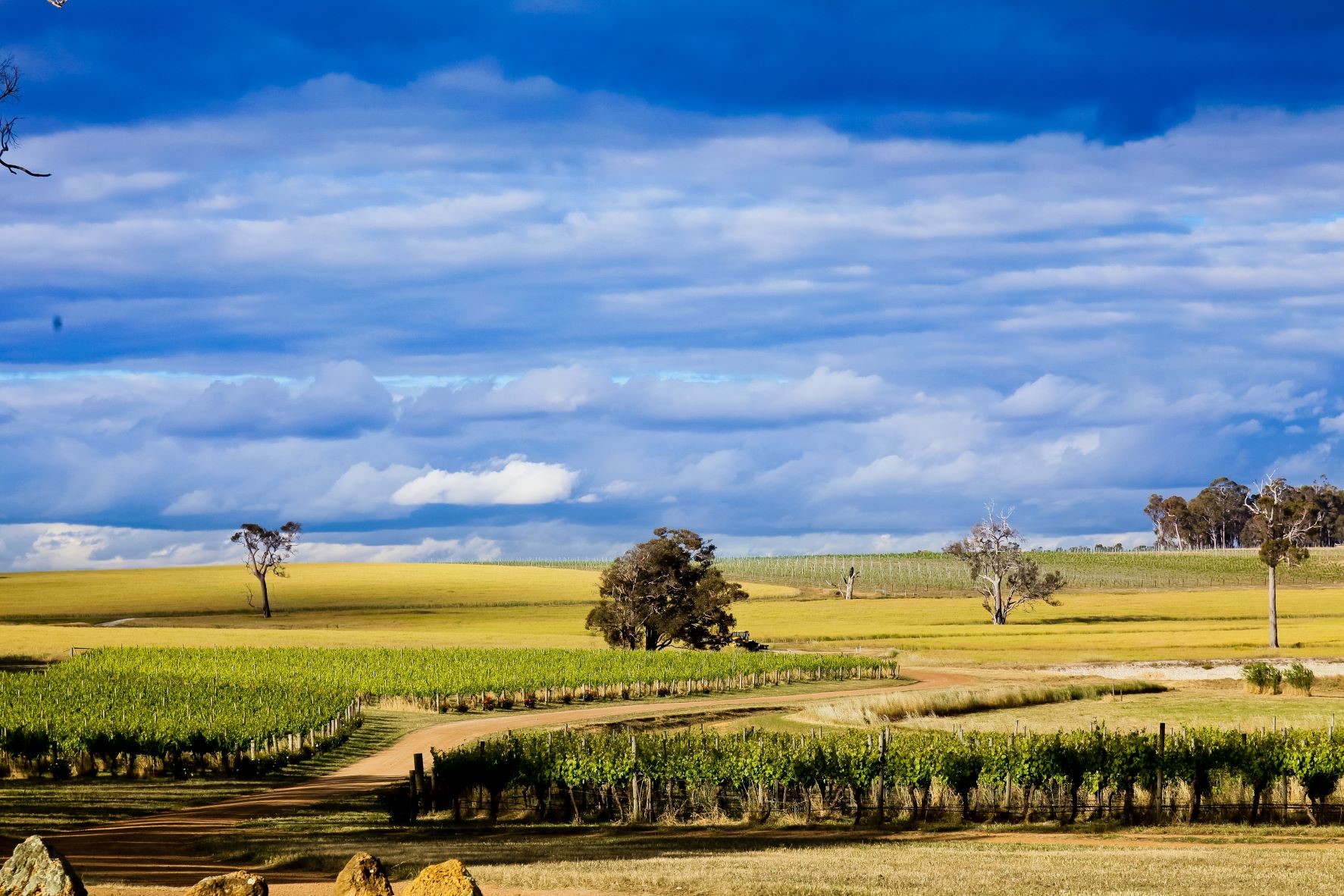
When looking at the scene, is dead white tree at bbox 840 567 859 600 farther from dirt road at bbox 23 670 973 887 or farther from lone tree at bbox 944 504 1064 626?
dirt road at bbox 23 670 973 887

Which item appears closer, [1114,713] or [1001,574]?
[1114,713]

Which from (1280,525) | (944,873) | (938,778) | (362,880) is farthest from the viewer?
(1280,525)

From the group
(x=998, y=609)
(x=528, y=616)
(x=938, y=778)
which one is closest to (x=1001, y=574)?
(x=998, y=609)

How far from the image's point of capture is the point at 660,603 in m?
90.7

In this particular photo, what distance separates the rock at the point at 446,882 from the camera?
13.8 m

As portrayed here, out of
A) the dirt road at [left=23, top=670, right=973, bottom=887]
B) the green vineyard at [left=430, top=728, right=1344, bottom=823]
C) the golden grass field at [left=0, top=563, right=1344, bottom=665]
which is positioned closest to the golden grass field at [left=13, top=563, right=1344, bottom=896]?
the golden grass field at [left=0, top=563, right=1344, bottom=665]

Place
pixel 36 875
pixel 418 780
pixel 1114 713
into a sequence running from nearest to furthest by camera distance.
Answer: pixel 36 875 < pixel 418 780 < pixel 1114 713

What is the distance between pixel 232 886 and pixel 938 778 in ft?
68.6

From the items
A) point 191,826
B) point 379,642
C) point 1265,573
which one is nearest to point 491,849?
point 191,826

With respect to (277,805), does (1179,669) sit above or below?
above

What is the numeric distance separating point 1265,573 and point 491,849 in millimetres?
166156

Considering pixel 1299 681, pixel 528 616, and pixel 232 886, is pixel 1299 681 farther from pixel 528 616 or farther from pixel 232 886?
Result: pixel 528 616

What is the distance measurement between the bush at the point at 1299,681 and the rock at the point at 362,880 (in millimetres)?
51821

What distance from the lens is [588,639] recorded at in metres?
97.1
